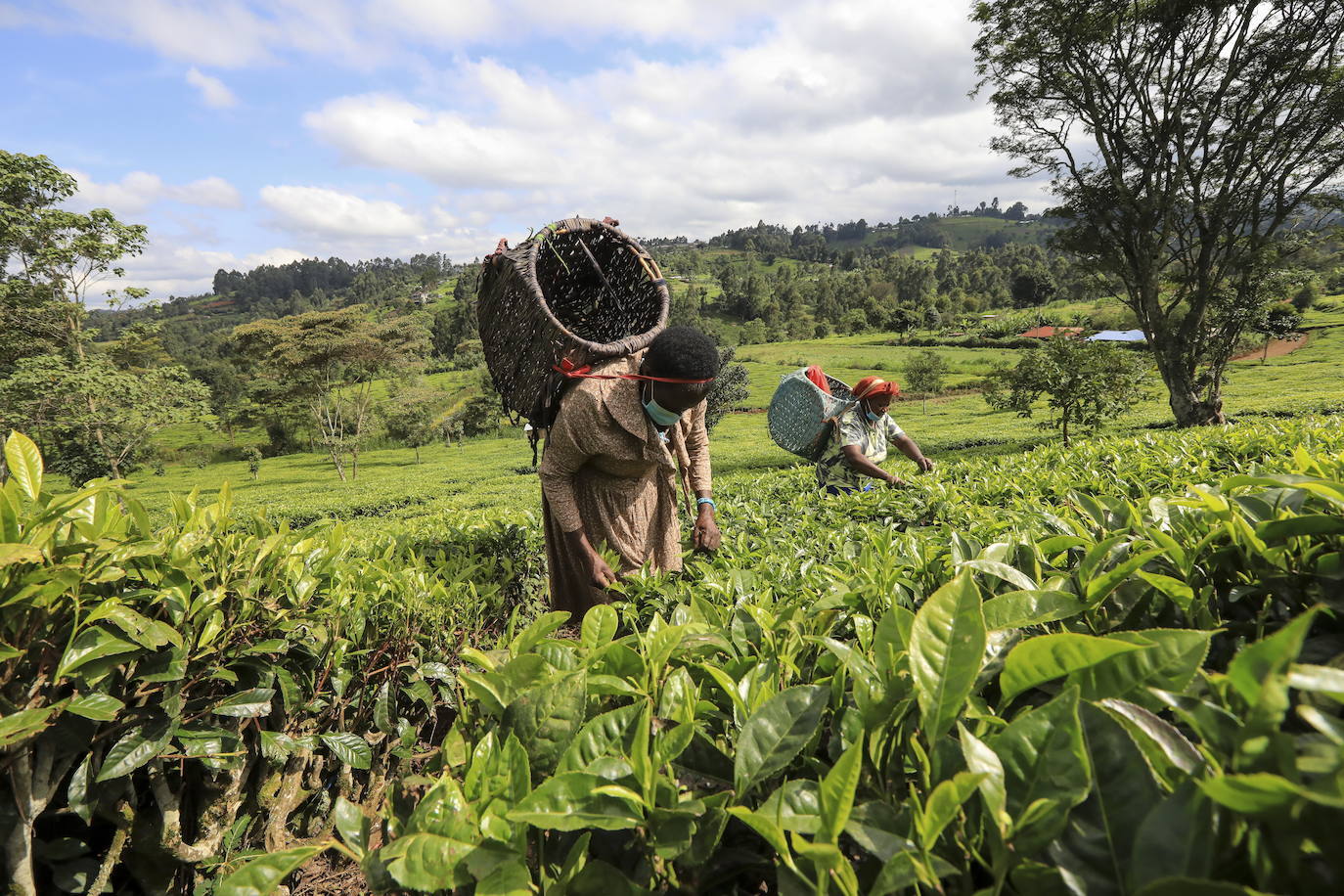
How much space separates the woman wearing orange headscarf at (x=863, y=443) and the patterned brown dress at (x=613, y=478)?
1.61 meters

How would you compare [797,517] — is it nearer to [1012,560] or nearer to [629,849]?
[1012,560]

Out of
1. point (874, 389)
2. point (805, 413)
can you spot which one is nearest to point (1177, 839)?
point (874, 389)

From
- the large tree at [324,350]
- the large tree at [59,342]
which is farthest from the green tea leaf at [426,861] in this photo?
the large tree at [324,350]

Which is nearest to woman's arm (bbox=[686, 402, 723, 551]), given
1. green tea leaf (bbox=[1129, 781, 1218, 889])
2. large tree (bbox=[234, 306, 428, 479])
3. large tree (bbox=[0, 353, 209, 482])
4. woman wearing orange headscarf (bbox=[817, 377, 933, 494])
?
woman wearing orange headscarf (bbox=[817, 377, 933, 494])

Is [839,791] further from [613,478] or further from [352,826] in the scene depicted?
[613,478]

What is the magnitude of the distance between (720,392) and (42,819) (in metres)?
26.0

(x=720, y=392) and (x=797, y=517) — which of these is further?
(x=720, y=392)

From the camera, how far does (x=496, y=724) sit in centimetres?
101

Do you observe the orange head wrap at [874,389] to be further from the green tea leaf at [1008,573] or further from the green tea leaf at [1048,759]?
the green tea leaf at [1048,759]

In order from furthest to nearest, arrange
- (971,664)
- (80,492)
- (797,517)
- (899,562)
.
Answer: (797,517) → (899,562) → (80,492) → (971,664)

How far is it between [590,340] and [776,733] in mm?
2582

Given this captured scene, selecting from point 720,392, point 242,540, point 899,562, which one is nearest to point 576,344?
point 242,540

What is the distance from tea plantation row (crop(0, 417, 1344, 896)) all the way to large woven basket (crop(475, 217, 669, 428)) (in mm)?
1121

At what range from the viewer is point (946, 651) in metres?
0.76
